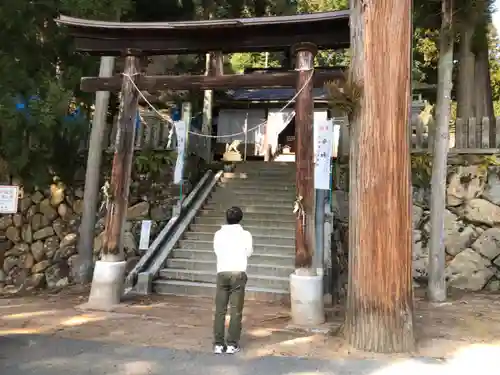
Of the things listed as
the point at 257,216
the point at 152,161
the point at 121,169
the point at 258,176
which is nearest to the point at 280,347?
the point at 121,169

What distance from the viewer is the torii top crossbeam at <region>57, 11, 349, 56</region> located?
688 centimetres

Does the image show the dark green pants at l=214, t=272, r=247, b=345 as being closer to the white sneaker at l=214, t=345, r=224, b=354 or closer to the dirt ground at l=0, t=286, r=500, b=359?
the white sneaker at l=214, t=345, r=224, b=354

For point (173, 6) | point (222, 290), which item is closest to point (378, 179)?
point (222, 290)

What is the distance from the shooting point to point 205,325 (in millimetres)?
5887

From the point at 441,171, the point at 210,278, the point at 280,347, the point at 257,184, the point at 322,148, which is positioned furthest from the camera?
the point at 257,184

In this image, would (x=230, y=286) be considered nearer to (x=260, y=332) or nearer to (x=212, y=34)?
(x=260, y=332)

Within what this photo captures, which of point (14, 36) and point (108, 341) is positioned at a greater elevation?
point (14, 36)

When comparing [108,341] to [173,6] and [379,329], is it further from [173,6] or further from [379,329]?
[173,6]

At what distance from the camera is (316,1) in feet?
79.5

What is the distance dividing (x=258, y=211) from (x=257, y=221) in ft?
1.65

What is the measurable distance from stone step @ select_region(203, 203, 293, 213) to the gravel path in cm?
589

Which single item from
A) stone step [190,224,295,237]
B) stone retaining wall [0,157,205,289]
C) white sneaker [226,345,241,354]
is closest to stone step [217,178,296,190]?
stone retaining wall [0,157,205,289]

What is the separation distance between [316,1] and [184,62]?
1297cm

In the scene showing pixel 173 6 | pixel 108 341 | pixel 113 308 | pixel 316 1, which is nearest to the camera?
pixel 108 341
